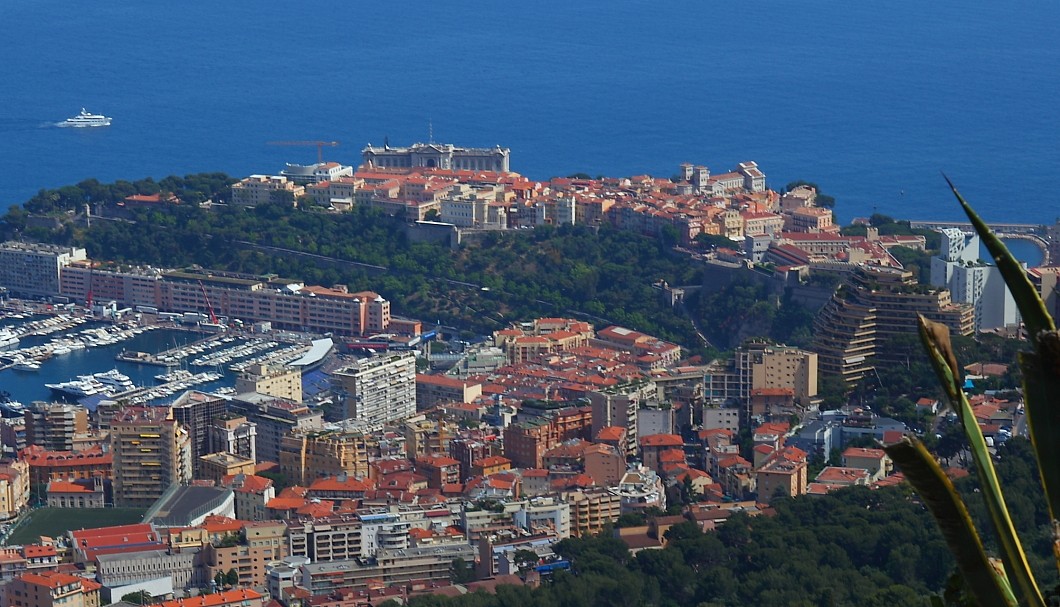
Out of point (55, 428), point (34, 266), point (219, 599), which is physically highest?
point (34, 266)

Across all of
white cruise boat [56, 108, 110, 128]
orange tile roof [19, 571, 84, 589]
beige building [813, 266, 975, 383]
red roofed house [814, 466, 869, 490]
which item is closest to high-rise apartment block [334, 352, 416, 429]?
beige building [813, 266, 975, 383]

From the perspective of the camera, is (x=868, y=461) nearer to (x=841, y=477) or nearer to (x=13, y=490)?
(x=841, y=477)

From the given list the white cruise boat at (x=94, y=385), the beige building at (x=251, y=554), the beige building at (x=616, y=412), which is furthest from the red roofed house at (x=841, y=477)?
the white cruise boat at (x=94, y=385)

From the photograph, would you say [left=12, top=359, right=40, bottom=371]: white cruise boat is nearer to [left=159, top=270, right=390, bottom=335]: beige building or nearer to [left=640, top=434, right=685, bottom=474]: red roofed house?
[left=159, top=270, right=390, bottom=335]: beige building

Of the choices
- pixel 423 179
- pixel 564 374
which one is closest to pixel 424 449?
pixel 564 374

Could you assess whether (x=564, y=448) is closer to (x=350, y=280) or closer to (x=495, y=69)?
(x=350, y=280)

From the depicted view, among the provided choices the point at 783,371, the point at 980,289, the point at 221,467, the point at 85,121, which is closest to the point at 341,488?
the point at 221,467

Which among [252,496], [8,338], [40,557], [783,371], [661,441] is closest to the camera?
[40,557]
